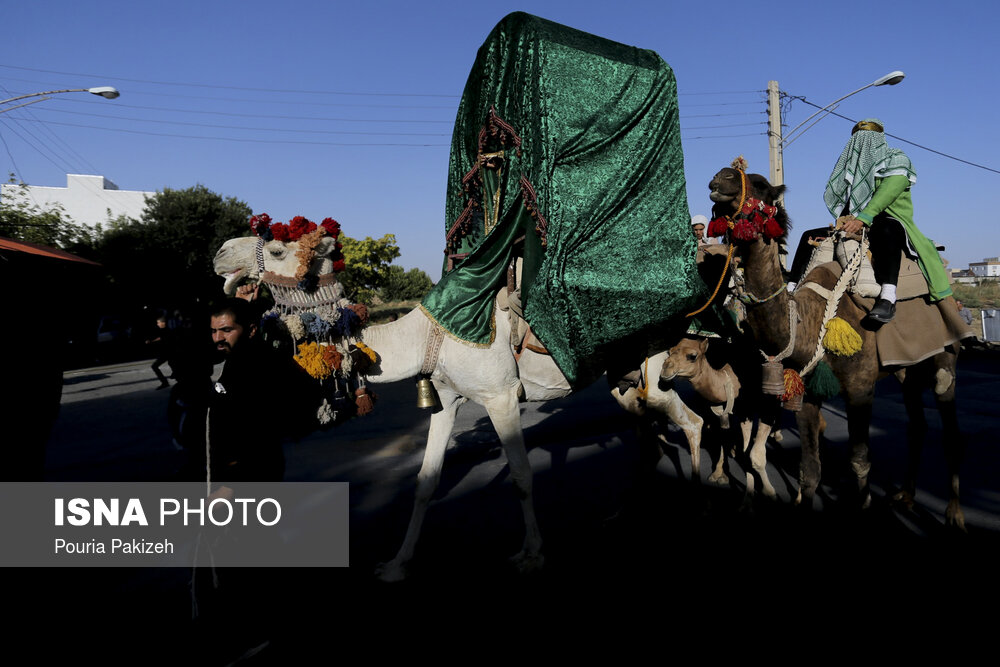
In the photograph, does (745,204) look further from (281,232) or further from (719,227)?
(281,232)

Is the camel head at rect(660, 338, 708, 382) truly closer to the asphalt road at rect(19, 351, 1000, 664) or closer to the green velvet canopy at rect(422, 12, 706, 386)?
the asphalt road at rect(19, 351, 1000, 664)

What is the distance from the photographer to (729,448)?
24.0ft

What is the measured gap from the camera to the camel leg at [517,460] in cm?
450

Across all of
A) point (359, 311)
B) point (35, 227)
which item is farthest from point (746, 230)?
point (35, 227)

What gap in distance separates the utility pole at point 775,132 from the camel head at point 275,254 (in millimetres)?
17625

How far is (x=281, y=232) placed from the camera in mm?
3992

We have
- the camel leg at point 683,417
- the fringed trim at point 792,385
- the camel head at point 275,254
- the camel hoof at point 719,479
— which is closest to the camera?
the camel head at point 275,254

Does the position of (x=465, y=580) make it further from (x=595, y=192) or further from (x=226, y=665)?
(x=595, y=192)

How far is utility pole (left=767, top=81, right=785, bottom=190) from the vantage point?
1795cm

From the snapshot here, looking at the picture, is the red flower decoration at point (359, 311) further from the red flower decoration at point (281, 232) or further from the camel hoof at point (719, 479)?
the camel hoof at point (719, 479)

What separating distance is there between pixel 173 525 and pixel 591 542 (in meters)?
4.27

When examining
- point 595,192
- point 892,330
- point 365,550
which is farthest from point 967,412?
point 365,550

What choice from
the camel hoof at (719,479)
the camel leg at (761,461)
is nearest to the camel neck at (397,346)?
the camel leg at (761,461)

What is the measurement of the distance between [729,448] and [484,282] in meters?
4.55
